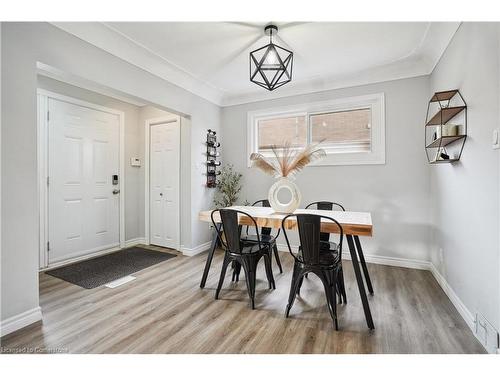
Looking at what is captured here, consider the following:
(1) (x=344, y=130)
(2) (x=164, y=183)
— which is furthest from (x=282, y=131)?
(2) (x=164, y=183)

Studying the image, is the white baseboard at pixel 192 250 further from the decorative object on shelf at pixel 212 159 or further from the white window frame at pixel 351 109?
the white window frame at pixel 351 109

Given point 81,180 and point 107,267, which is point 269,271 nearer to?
point 107,267

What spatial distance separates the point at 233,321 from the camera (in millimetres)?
1979

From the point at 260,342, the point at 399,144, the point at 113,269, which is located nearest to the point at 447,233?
the point at 399,144

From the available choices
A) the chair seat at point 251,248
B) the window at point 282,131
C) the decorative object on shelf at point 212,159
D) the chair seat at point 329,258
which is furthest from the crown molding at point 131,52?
the chair seat at point 329,258

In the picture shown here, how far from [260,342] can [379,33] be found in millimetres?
2868

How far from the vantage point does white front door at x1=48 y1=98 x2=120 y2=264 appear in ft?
10.7

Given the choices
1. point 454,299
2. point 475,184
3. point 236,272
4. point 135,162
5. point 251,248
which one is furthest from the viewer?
point 135,162

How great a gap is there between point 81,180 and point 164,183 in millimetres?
1111

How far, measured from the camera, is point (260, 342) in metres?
1.71

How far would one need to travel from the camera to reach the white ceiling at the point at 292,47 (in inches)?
91.7

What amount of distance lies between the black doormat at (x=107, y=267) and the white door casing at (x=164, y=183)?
1.15ft

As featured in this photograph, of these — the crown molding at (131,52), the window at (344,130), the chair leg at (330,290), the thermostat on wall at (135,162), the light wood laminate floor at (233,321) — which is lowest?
the light wood laminate floor at (233,321)

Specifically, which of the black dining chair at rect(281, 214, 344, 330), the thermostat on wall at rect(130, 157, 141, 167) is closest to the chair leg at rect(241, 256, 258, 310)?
the black dining chair at rect(281, 214, 344, 330)
